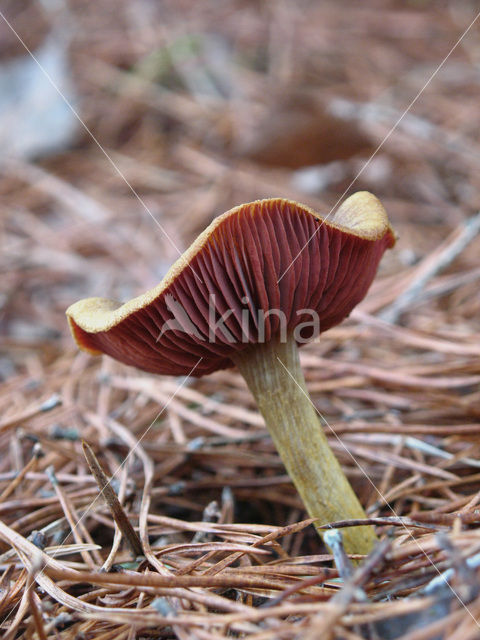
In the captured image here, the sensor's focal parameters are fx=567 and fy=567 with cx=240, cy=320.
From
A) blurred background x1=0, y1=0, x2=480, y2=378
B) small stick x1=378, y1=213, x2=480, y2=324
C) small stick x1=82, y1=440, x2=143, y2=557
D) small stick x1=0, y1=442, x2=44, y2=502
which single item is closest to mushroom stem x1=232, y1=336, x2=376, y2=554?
small stick x1=82, y1=440, x2=143, y2=557

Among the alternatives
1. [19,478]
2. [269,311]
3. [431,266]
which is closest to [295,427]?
[269,311]

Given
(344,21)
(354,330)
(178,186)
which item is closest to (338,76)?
(344,21)


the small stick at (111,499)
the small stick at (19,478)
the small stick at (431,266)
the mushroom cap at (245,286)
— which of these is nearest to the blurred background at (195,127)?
the small stick at (431,266)

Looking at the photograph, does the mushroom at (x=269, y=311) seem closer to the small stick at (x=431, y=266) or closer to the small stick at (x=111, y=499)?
the small stick at (x=111, y=499)

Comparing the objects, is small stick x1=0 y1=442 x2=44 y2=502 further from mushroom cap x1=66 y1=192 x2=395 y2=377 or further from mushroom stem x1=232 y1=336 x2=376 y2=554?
mushroom stem x1=232 y1=336 x2=376 y2=554

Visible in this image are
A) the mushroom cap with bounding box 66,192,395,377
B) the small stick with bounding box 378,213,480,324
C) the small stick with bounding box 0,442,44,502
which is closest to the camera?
the mushroom cap with bounding box 66,192,395,377

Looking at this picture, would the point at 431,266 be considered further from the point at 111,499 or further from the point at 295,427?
the point at 111,499

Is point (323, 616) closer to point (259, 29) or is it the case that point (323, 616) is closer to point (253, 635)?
Result: point (253, 635)
